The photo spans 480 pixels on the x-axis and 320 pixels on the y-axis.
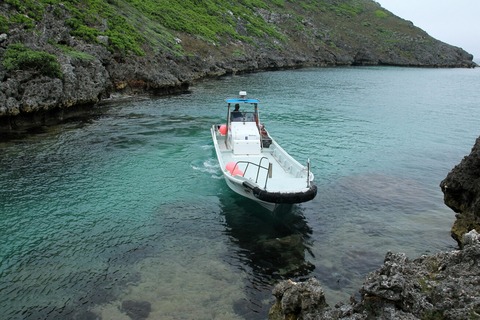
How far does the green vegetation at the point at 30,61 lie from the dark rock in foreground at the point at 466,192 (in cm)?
3128

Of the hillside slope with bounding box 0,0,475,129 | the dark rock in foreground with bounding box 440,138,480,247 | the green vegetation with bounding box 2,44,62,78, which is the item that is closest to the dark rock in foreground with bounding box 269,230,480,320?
the dark rock in foreground with bounding box 440,138,480,247

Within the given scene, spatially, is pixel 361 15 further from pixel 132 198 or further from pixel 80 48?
pixel 132 198

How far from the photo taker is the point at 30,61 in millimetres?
31875

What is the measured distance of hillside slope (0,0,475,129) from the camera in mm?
32562

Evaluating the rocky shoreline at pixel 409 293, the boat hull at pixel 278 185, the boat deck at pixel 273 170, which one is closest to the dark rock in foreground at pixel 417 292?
the rocky shoreline at pixel 409 293

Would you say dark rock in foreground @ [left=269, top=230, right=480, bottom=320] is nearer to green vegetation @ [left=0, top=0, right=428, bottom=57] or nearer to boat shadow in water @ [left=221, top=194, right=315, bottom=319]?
boat shadow in water @ [left=221, top=194, right=315, bottom=319]

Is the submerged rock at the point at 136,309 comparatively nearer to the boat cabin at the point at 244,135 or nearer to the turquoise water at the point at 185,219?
the turquoise water at the point at 185,219

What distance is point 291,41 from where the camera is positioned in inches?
4225

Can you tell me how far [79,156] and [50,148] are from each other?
8.66 ft

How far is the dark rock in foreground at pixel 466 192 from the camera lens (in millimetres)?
14781

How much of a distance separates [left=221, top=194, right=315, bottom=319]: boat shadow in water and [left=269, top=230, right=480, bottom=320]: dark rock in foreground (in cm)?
341

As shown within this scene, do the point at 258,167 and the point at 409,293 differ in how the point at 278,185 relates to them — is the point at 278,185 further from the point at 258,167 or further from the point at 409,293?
the point at 409,293

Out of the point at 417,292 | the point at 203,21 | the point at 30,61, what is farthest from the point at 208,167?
the point at 203,21

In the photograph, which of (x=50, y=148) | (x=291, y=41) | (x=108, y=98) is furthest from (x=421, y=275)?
(x=291, y=41)
